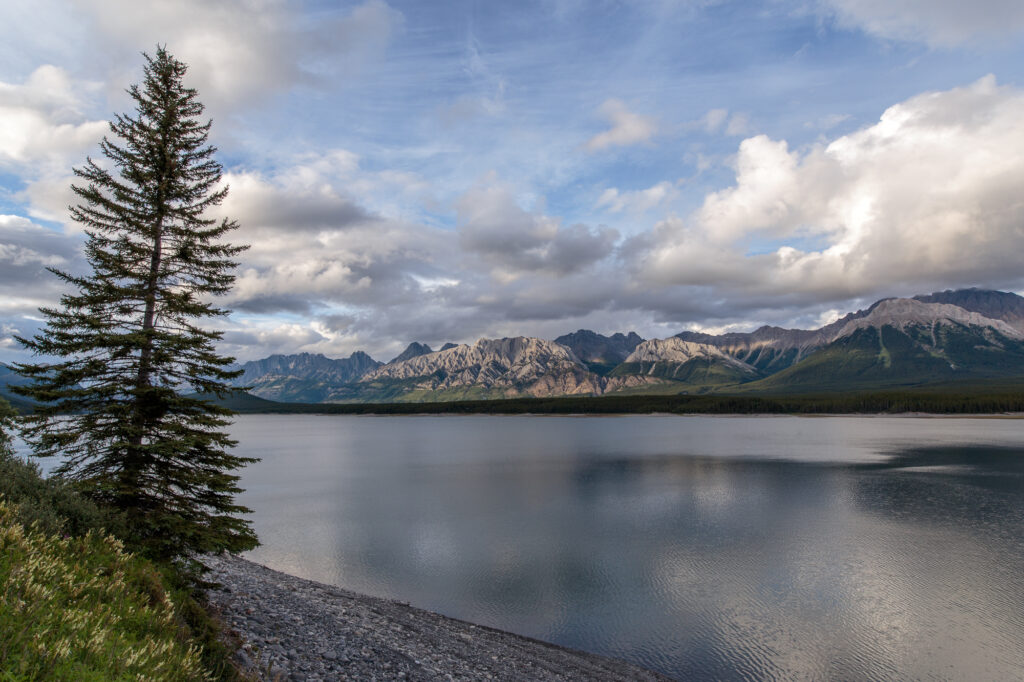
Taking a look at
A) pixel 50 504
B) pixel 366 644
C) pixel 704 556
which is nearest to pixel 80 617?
pixel 50 504

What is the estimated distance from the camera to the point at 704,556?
4200 centimetres

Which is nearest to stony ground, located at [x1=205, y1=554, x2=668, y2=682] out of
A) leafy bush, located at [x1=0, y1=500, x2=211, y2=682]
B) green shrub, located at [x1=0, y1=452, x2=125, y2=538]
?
leafy bush, located at [x1=0, y1=500, x2=211, y2=682]

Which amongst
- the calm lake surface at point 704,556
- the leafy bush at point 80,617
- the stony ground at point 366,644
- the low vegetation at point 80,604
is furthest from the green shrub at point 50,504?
the calm lake surface at point 704,556

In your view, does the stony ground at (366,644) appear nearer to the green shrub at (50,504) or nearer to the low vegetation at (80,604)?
the low vegetation at (80,604)

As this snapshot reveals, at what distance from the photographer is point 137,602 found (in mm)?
11828

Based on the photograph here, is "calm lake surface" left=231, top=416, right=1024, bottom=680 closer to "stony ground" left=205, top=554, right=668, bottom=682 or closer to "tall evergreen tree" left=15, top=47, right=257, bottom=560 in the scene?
"stony ground" left=205, top=554, right=668, bottom=682

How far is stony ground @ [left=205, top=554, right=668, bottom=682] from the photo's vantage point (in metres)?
18.3

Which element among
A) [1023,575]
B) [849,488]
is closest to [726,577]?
[1023,575]

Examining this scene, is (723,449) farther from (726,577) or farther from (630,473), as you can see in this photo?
(726,577)

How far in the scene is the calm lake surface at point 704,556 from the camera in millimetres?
27547

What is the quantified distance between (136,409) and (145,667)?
14565 millimetres

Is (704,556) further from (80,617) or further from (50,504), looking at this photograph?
(80,617)

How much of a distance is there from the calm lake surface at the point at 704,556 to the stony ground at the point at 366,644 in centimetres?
340

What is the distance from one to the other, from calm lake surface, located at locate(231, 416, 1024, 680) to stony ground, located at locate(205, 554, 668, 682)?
134 inches
